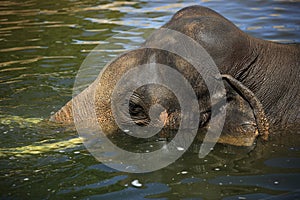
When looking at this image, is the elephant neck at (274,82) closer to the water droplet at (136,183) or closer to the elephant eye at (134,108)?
the elephant eye at (134,108)

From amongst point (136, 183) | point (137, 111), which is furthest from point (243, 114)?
point (136, 183)

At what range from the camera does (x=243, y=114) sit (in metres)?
5.65

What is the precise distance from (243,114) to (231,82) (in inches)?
13.1

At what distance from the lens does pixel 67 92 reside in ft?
26.7

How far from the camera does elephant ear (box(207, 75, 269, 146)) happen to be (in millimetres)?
5602

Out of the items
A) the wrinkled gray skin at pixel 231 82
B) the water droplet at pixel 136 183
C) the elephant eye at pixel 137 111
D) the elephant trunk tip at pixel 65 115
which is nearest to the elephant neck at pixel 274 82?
the wrinkled gray skin at pixel 231 82

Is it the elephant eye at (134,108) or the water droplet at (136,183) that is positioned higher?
the elephant eye at (134,108)

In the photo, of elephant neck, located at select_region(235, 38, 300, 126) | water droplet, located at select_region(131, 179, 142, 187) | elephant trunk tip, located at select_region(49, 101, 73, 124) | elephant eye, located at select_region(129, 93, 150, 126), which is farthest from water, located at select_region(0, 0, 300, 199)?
elephant eye, located at select_region(129, 93, 150, 126)

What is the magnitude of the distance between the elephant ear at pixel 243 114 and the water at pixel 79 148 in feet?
0.58

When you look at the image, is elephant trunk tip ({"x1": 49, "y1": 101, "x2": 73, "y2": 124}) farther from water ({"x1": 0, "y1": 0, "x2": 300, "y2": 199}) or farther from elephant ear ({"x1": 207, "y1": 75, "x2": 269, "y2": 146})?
elephant ear ({"x1": 207, "y1": 75, "x2": 269, "y2": 146})

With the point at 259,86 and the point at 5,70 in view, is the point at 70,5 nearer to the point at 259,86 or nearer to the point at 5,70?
the point at 5,70

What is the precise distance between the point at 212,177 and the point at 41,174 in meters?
1.60

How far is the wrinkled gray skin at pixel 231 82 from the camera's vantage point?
18.4 feet

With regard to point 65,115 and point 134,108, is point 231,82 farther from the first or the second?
point 65,115
